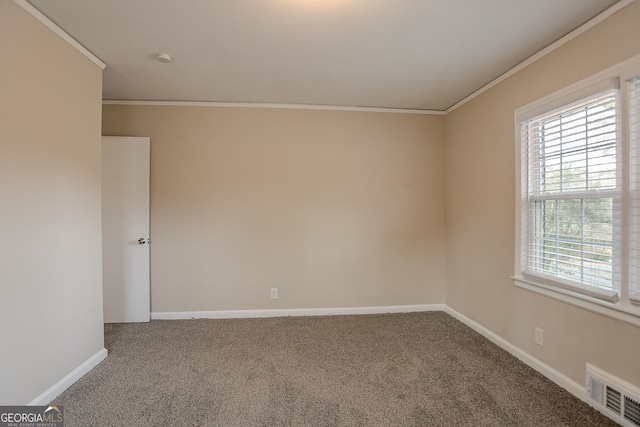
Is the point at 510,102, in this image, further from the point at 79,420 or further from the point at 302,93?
the point at 79,420

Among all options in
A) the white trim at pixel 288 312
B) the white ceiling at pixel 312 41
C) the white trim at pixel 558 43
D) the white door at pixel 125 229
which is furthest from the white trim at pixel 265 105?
the white trim at pixel 288 312

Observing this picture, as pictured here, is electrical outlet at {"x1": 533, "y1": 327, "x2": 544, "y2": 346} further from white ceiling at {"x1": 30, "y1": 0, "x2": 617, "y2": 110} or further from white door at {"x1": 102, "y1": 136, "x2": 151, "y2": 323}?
white door at {"x1": 102, "y1": 136, "x2": 151, "y2": 323}

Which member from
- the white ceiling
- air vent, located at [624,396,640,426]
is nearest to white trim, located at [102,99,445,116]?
the white ceiling

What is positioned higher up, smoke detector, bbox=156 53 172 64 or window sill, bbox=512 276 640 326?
smoke detector, bbox=156 53 172 64

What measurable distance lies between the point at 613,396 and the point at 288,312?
279 cm

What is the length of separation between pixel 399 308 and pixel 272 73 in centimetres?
305

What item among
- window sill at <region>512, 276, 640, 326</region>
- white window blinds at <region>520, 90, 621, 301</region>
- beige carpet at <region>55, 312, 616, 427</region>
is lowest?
beige carpet at <region>55, 312, 616, 427</region>

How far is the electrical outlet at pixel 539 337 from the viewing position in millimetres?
2268

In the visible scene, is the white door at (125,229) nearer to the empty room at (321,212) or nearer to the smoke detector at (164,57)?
the empty room at (321,212)

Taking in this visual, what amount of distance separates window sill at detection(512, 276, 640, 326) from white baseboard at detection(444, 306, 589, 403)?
21.4 inches

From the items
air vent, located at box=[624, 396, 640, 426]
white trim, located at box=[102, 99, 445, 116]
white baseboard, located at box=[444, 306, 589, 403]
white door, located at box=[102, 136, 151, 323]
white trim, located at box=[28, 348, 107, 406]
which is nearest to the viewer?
air vent, located at box=[624, 396, 640, 426]

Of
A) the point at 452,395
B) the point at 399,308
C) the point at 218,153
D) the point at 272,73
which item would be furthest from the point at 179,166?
the point at 452,395

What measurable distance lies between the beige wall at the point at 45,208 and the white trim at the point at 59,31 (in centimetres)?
3

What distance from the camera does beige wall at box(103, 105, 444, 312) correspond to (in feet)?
11.1
